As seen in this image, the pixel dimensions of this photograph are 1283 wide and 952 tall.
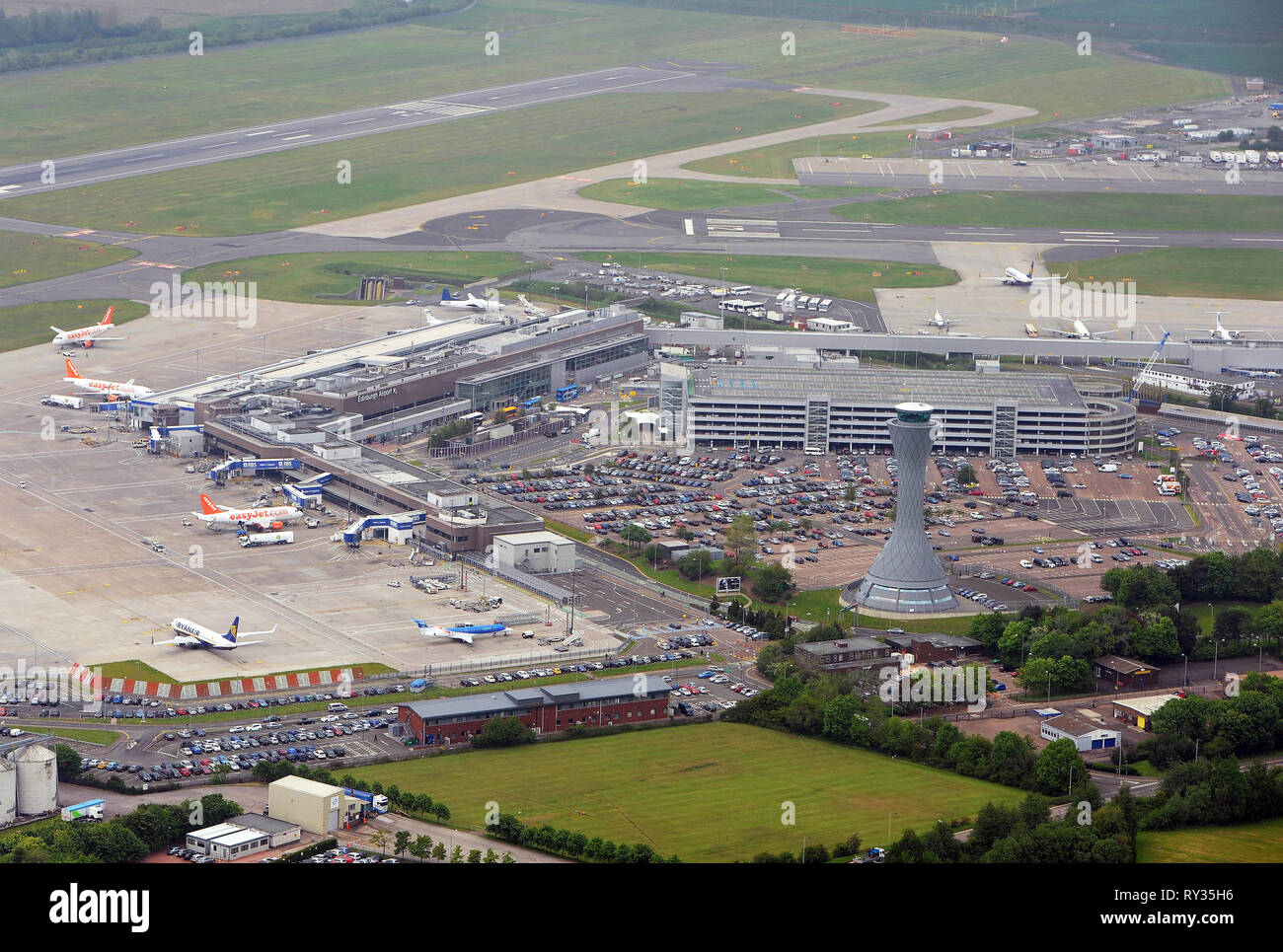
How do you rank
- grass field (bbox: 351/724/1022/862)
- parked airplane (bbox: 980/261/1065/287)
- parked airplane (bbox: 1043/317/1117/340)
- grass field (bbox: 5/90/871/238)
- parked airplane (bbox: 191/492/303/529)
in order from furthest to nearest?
grass field (bbox: 5/90/871/238), parked airplane (bbox: 980/261/1065/287), parked airplane (bbox: 1043/317/1117/340), parked airplane (bbox: 191/492/303/529), grass field (bbox: 351/724/1022/862)

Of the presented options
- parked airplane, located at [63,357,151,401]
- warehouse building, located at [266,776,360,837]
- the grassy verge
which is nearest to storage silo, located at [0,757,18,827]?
warehouse building, located at [266,776,360,837]

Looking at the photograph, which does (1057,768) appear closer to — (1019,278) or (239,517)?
(239,517)

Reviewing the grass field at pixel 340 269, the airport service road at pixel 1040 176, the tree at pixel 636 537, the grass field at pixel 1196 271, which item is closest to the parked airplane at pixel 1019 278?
the grass field at pixel 1196 271

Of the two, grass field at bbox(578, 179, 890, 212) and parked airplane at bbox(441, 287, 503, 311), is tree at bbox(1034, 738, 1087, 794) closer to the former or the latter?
parked airplane at bbox(441, 287, 503, 311)

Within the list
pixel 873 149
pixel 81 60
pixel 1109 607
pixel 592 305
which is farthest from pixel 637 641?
pixel 81 60

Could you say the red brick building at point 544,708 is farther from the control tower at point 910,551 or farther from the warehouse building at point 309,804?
the control tower at point 910,551

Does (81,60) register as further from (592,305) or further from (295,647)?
(295,647)
